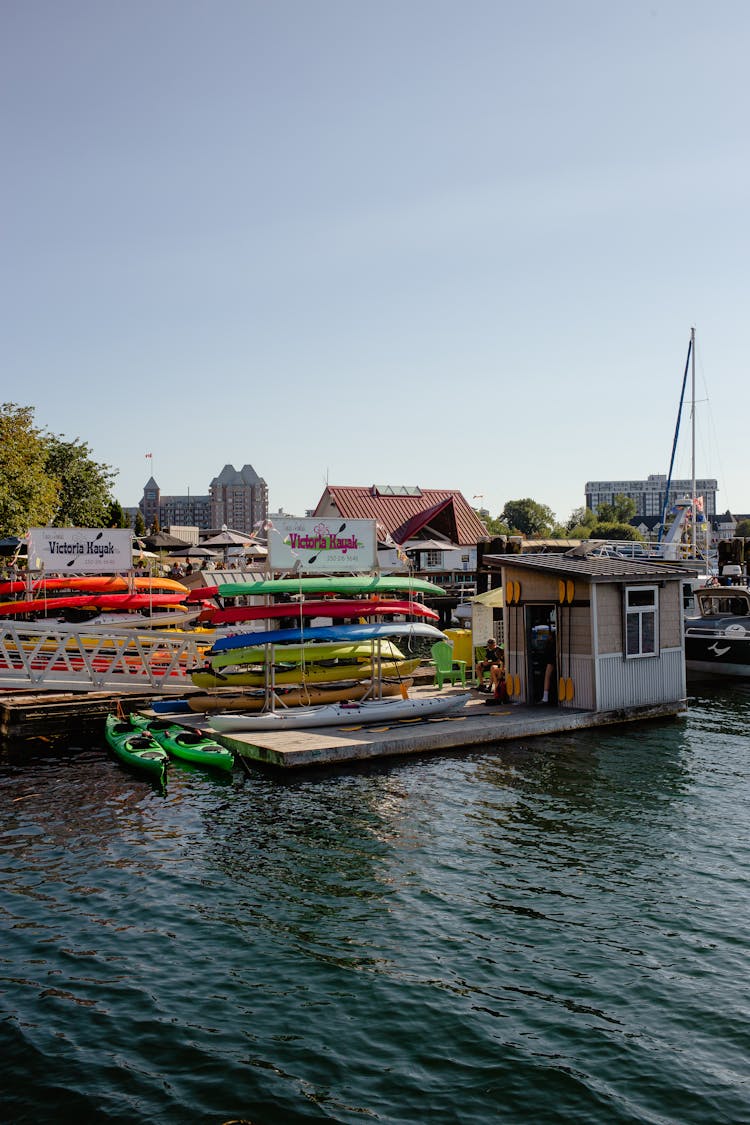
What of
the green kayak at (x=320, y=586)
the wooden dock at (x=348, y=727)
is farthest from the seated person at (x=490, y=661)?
the green kayak at (x=320, y=586)

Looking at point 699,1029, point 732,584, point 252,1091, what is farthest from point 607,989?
point 732,584

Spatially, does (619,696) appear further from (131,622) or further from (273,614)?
(131,622)

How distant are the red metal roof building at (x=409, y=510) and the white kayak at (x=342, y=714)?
49278 millimetres

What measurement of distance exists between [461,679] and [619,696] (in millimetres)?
5758

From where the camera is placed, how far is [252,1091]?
873 centimetres

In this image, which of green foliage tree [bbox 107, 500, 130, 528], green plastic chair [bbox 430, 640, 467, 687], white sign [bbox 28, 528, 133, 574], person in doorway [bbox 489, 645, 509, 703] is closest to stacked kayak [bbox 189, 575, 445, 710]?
green plastic chair [bbox 430, 640, 467, 687]

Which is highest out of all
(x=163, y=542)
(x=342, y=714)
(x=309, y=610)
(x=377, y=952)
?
(x=163, y=542)

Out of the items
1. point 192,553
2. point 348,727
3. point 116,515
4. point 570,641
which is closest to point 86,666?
point 348,727

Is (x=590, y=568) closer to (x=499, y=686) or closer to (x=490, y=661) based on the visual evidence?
(x=499, y=686)

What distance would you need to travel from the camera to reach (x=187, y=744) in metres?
21.6

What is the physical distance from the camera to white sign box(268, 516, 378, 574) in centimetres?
2370

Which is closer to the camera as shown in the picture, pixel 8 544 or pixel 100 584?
pixel 100 584

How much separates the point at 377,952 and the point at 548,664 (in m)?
15.5

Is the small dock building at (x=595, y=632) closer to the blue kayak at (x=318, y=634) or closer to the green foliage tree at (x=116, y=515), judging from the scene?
the blue kayak at (x=318, y=634)
